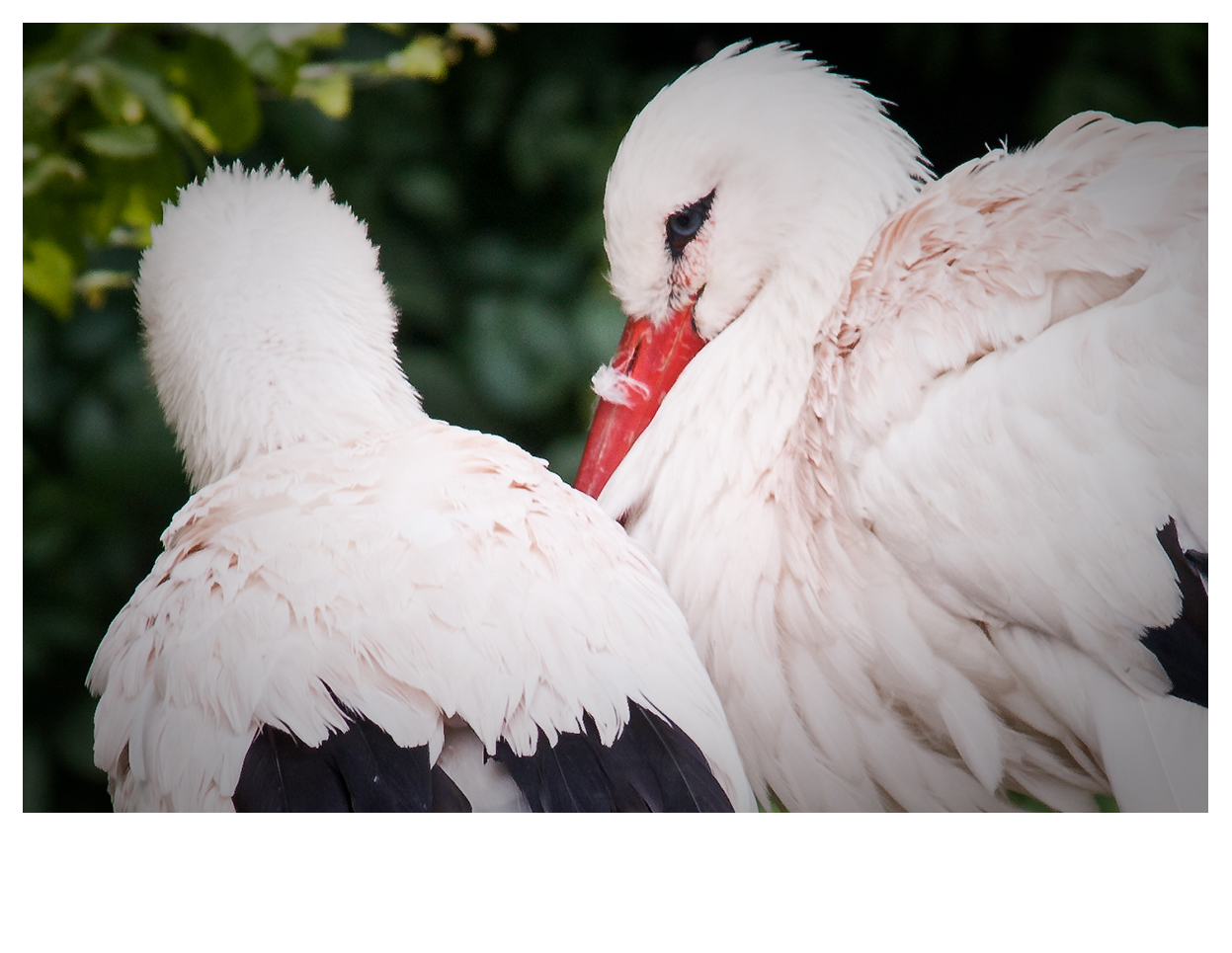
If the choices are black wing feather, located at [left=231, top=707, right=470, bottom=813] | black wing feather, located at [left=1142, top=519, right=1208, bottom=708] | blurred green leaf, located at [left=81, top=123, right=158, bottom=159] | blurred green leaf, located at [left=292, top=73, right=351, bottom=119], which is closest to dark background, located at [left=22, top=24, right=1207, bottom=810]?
blurred green leaf, located at [left=292, top=73, right=351, bottom=119]

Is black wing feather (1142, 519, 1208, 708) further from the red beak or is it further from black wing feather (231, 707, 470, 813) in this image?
black wing feather (231, 707, 470, 813)

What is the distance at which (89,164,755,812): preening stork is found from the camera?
1.04 meters

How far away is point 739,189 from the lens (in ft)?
3.86

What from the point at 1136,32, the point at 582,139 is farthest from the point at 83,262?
the point at 1136,32

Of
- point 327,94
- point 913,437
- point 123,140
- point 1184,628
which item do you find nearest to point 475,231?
point 327,94

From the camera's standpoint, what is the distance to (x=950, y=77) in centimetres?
119

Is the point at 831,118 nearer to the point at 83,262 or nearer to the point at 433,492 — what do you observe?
the point at 433,492

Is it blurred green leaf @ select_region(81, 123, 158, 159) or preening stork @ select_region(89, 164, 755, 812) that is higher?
blurred green leaf @ select_region(81, 123, 158, 159)

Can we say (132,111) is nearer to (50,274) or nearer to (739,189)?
(50,274)

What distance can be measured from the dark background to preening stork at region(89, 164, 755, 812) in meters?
0.07

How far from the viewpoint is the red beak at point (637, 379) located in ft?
3.92

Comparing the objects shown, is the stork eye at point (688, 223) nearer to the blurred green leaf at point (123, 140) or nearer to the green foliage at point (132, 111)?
the green foliage at point (132, 111)

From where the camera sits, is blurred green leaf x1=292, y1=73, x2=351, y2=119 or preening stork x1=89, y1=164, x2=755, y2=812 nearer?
preening stork x1=89, y1=164, x2=755, y2=812

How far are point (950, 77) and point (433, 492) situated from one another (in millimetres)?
751
